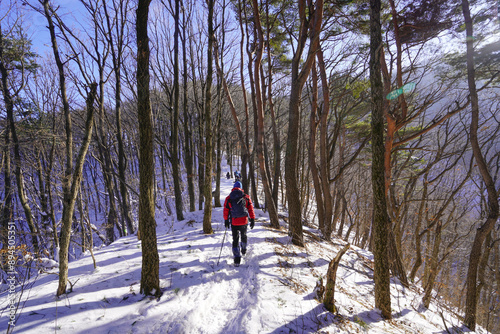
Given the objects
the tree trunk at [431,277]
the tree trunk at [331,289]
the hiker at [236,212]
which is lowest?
the tree trunk at [431,277]

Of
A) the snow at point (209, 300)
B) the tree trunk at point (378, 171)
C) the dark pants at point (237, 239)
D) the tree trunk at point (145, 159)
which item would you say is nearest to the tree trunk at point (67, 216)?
the snow at point (209, 300)

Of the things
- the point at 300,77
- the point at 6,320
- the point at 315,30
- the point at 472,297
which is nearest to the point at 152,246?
the point at 6,320

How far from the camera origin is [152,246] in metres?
3.34

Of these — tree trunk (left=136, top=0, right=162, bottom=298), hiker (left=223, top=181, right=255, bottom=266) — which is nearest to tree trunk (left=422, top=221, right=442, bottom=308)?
hiker (left=223, top=181, right=255, bottom=266)

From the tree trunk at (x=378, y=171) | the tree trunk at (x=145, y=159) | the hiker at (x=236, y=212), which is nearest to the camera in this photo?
the tree trunk at (x=145, y=159)

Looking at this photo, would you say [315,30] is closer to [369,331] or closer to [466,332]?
[369,331]

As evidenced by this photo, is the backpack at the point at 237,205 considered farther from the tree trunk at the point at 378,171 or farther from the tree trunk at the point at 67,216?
the tree trunk at the point at 67,216

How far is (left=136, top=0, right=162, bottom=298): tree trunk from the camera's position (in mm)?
3154

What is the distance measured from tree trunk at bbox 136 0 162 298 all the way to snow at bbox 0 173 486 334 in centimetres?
35

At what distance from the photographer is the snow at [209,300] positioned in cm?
272

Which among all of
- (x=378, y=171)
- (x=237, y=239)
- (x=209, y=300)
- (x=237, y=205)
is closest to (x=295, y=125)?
(x=378, y=171)

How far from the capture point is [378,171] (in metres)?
3.82

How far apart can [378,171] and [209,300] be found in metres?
3.76

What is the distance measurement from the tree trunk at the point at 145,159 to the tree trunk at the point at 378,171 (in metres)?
3.91
